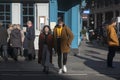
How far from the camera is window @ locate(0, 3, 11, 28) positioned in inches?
974

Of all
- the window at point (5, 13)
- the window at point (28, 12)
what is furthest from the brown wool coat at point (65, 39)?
the window at point (5, 13)

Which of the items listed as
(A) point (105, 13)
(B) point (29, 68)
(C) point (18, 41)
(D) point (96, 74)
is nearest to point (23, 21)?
(C) point (18, 41)

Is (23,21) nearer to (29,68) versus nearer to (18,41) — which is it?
(18,41)

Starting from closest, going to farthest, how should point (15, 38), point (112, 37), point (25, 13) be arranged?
point (112, 37)
point (15, 38)
point (25, 13)

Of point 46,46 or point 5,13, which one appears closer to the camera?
point 46,46

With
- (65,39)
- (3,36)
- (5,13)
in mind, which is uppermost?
(5,13)

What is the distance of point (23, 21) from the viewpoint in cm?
2489

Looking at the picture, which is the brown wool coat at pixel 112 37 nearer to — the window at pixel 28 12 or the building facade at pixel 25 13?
the building facade at pixel 25 13

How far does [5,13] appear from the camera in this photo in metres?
24.8

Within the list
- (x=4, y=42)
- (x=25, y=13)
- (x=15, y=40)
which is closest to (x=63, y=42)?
(x=4, y=42)

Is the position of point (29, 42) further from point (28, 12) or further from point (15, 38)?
point (28, 12)

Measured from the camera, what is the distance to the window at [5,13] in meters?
24.7

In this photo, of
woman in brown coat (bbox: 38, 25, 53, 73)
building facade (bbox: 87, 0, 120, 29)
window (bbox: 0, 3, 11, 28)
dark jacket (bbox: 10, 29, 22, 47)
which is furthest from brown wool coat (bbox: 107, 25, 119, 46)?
building facade (bbox: 87, 0, 120, 29)

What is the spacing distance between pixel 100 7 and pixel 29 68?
63.1 meters
